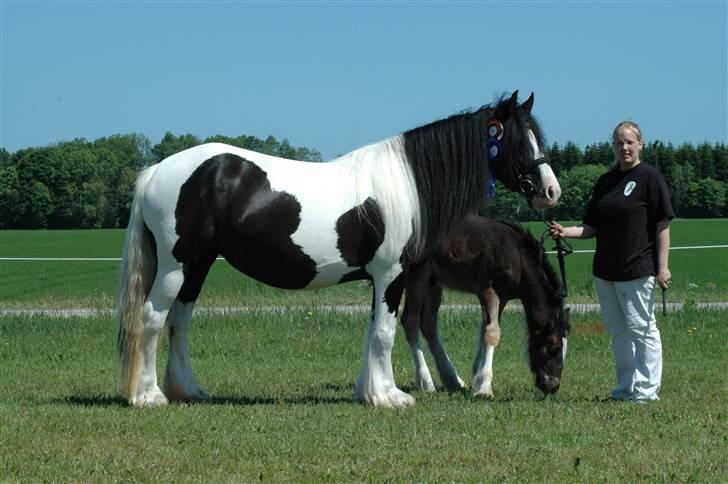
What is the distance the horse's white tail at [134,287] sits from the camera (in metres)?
7.95

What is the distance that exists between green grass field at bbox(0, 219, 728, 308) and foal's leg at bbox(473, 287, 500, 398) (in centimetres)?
148

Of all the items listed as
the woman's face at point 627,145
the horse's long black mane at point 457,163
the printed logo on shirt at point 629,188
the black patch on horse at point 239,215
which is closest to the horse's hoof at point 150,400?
the black patch on horse at point 239,215

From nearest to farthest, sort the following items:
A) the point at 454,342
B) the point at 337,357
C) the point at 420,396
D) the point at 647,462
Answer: the point at 647,462, the point at 420,396, the point at 337,357, the point at 454,342

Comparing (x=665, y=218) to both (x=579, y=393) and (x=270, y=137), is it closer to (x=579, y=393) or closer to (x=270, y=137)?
(x=579, y=393)

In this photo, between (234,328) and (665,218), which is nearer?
(665,218)

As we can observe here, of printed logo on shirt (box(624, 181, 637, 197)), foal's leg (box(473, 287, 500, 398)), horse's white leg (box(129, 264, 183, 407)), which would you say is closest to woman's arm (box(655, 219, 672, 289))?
printed logo on shirt (box(624, 181, 637, 197))

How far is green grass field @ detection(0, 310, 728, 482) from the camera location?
5.72 metres

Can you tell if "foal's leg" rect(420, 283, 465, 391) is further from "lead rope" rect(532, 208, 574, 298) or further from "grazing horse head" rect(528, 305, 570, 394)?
"lead rope" rect(532, 208, 574, 298)

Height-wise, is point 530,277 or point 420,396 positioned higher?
point 530,277

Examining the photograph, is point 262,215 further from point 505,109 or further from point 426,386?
point 426,386

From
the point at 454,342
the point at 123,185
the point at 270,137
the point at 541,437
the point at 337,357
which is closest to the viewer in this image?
the point at 541,437

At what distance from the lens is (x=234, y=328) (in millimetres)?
13086

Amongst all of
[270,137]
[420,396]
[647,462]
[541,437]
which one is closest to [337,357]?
[420,396]

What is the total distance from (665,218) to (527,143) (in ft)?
4.10
